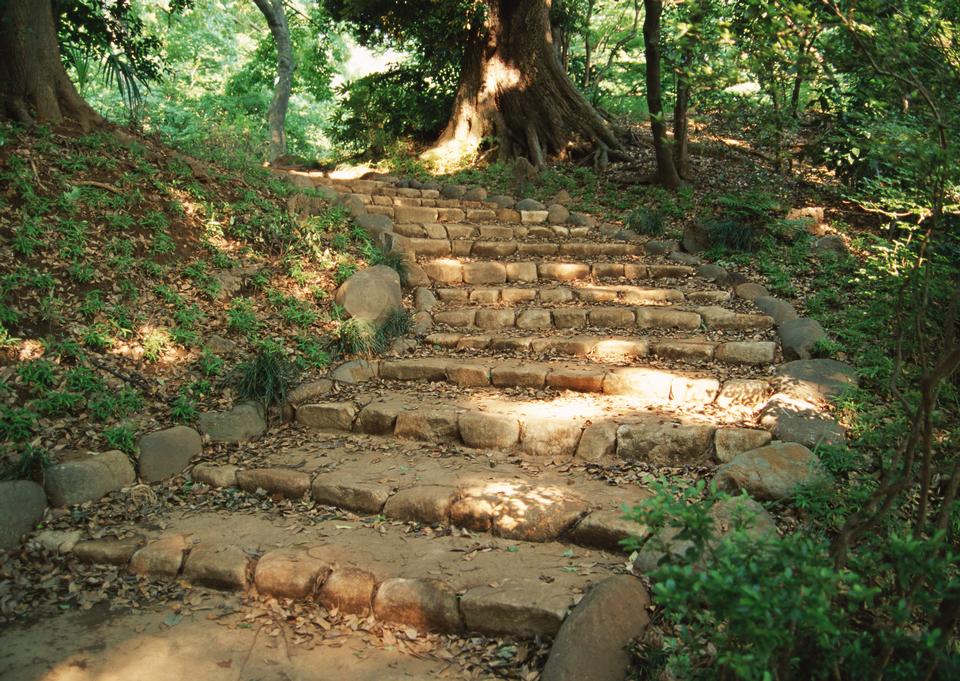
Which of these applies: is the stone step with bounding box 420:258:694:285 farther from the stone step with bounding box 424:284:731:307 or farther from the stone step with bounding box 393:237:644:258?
the stone step with bounding box 393:237:644:258

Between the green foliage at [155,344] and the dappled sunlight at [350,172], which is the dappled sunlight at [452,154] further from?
the green foliage at [155,344]

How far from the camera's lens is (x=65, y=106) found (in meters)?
6.21

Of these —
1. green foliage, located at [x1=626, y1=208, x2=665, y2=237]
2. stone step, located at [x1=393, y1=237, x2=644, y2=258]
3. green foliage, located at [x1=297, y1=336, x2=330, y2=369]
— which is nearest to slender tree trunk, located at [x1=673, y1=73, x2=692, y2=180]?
green foliage, located at [x1=626, y1=208, x2=665, y2=237]

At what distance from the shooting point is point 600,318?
542 cm

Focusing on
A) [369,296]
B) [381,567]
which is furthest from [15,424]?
[369,296]

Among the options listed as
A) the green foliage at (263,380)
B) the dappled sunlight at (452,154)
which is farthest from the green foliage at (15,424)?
the dappled sunlight at (452,154)

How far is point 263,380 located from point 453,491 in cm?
183

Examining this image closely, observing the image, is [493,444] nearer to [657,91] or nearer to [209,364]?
[209,364]

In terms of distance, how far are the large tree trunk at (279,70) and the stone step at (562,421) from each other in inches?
388

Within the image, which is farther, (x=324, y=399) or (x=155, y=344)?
(x=324, y=399)

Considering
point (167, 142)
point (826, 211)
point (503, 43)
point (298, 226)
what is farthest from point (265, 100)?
point (826, 211)

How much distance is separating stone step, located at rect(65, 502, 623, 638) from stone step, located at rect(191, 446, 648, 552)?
6 centimetres

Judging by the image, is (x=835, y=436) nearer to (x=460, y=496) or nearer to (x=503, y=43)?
(x=460, y=496)

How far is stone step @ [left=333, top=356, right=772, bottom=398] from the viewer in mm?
4156
